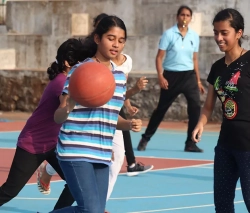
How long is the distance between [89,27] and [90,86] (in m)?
15.6

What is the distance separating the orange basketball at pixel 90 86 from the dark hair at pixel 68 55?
88 centimetres

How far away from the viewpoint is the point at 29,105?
18922 millimetres

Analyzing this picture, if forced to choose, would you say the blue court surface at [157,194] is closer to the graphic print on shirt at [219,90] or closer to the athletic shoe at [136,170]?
the athletic shoe at [136,170]

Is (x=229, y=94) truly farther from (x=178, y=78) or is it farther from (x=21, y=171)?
(x=178, y=78)

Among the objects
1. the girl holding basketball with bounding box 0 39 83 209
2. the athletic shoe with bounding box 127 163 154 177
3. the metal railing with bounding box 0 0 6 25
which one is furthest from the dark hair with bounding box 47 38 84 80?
the metal railing with bounding box 0 0 6 25

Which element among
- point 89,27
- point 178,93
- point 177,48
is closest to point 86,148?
point 178,93

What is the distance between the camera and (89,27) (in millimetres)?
20922

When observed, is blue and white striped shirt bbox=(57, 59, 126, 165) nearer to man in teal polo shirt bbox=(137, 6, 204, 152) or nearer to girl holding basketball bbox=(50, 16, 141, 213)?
girl holding basketball bbox=(50, 16, 141, 213)

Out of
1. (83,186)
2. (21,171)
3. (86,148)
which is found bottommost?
(21,171)

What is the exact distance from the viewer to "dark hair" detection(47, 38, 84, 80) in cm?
650

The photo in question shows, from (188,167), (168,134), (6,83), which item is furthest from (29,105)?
(188,167)

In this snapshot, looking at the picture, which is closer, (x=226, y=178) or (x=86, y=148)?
(x=86, y=148)

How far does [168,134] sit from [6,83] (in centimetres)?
564

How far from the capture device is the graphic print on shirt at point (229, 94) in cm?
595
